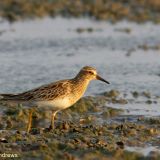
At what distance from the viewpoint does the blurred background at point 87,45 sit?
1705 cm

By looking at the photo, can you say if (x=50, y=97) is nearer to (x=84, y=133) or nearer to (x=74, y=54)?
(x=84, y=133)

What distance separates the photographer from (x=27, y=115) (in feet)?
46.1

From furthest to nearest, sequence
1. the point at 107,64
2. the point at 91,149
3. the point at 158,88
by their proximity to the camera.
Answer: the point at 107,64 < the point at 158,88 < the point at 91,149

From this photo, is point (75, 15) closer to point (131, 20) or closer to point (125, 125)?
point (131, 20)

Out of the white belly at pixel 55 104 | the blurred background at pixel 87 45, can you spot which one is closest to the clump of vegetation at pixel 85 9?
the blurred background at pixel 87 45

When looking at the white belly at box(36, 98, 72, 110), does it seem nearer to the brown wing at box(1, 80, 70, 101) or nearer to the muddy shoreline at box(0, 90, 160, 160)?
the brown wing at box(1, 80, 70, 101)

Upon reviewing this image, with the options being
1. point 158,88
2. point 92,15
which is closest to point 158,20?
point 92,15

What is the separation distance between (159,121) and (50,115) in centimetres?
234

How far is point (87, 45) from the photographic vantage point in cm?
2177

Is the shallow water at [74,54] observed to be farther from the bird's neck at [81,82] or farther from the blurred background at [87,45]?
the bird's neck at [81,82]

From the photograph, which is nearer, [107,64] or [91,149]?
[91,149]

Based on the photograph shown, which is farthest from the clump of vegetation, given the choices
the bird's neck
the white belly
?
the white belly

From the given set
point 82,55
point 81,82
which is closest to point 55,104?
point 81,82

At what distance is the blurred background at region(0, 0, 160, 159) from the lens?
17.0 meters
